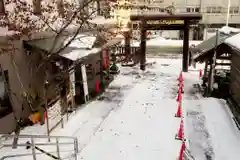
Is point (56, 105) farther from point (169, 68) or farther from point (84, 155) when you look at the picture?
point (169, 68)

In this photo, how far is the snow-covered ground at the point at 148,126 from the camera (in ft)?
34.6

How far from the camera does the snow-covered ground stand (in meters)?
10.5

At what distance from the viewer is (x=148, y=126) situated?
12.9m

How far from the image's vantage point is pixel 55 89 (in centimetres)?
1419

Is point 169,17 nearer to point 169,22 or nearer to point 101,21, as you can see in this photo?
point 169,22

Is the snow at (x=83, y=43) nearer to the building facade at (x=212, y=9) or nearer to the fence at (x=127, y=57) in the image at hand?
the fence at (x=127, y=57)

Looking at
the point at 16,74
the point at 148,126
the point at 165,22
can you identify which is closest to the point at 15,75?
the point at 16,74

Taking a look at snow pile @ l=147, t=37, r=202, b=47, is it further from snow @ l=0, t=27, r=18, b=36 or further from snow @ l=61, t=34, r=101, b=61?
snow @ l=0, t=27, r=18, b=36

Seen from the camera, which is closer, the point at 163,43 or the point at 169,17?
the point at 169,17

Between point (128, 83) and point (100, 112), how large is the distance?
19.9ft

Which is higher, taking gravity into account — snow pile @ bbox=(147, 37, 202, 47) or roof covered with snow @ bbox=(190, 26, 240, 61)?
roof covered with snow @ bbox=(190, 26, 240, 61)

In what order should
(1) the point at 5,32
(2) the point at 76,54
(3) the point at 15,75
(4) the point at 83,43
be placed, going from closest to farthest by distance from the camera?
(1) the point at 5,32 → (3) the point at 15,75 → (2) the point at 76,54 → (4) the point at 83,43

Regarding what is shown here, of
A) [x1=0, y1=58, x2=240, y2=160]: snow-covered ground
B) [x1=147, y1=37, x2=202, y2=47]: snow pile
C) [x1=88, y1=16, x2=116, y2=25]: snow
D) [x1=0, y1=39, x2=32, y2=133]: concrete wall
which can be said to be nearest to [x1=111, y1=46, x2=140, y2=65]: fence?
[x1=88, y1=16, x2=116, y2=25]: snow

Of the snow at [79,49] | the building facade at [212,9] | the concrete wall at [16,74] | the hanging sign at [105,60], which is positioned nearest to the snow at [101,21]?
the hanging sign at [105,60]
